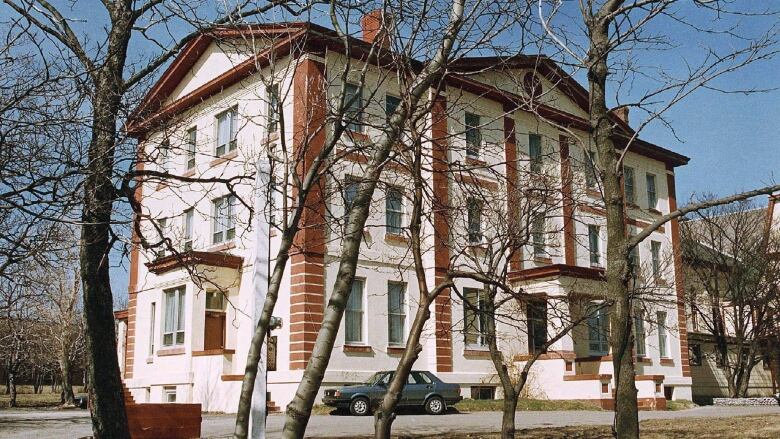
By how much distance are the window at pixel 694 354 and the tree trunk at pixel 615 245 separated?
34501mm

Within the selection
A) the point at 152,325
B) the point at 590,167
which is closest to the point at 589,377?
the point at 152,325

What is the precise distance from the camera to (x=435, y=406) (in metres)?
23.3

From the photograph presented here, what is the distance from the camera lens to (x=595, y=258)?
34594 millimetres

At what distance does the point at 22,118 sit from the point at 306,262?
15.9 metres

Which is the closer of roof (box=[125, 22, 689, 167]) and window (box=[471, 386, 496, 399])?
roof (box=[125, 22, 689, 167])

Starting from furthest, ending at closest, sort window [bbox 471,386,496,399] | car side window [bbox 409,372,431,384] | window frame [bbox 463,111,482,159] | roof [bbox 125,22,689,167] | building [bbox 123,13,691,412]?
window [bbox 471,386,496,399]
building [bbox 123,13,691,412]
car side window [bbox 409,372,431,384]
roof [bbox 125,22,689,167]
window frame [bbox 463,111,482,159]

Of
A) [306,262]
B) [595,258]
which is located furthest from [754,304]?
[306,262]

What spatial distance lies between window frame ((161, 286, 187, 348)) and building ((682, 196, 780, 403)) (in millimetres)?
19492

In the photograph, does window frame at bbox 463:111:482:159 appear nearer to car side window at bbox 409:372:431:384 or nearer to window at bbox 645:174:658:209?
car side window at bbox 409:372:431:384

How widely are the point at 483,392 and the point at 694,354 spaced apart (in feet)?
57.4

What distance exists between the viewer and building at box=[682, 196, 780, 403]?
3478 centimetres

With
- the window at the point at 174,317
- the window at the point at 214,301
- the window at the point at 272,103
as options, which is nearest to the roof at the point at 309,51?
the window at the point at 272,103

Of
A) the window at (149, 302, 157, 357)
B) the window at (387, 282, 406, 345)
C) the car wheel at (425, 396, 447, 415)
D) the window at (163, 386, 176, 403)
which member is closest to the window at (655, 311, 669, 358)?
the window at (387, 282, 406, 345)

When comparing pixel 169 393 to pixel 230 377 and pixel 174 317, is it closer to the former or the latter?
pixel 174 317
